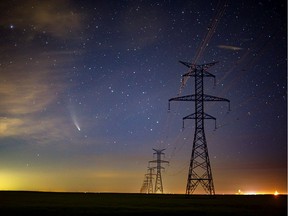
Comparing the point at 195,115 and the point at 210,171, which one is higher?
the point at 195,115

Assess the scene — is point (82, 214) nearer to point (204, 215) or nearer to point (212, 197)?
point (204, 215)

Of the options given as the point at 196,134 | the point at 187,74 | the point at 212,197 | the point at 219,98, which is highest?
the point at 187,74

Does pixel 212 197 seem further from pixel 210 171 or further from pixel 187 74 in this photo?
pixel 187 74

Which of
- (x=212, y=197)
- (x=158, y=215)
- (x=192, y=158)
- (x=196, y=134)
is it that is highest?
(x=196, y=134)

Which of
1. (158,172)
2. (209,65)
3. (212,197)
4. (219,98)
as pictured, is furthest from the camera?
(158,172)

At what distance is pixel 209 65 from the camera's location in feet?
151

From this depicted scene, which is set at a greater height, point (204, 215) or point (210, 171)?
point (210, 171)

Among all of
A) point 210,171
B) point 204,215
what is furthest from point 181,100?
point 204,215

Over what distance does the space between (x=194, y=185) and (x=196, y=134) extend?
6336 mm

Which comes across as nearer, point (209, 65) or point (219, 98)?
point (219, 98)

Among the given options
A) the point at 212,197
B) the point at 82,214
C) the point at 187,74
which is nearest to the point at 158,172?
the point at 212,197

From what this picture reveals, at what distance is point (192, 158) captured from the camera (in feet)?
142

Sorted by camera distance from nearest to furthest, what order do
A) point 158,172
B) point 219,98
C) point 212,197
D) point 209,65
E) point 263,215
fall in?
point 263,215 < point 219,98 < point 209,65 < point 212,197 < point 158,172

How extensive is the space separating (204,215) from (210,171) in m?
19.1
